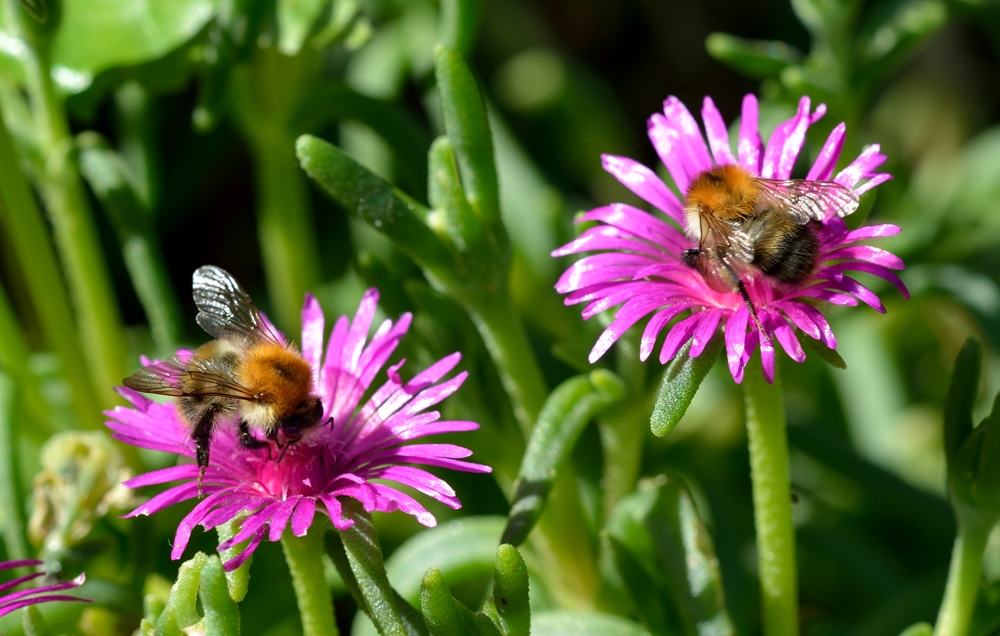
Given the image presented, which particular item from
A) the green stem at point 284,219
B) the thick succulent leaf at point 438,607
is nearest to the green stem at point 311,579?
the thick succulent leaf at point 438,607

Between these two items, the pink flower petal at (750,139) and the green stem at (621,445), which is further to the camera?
the green stem at (621,445)

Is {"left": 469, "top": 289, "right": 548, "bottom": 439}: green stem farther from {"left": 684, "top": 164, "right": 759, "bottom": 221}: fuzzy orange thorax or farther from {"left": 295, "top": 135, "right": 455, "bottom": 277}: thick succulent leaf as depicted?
{"left": 684, "top": 164, "right": 759, "bottom": 221}: fuzzy orange thorax

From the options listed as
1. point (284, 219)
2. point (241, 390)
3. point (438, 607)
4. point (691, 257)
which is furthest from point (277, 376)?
point (284, 219)

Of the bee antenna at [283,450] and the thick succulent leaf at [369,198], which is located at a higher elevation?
the thick succulent leaf at [369,198]

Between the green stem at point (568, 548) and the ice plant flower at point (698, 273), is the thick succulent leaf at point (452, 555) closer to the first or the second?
the green stem at point (568, 548)

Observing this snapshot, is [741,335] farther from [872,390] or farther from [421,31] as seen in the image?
[421,31]

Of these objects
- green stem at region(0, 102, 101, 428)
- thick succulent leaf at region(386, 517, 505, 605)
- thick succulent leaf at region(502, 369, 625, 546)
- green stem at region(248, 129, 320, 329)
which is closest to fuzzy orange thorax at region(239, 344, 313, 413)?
thick succulent leaf at region(502, 369, 625, 546)

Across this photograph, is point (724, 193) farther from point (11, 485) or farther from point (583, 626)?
point (11, 485)
